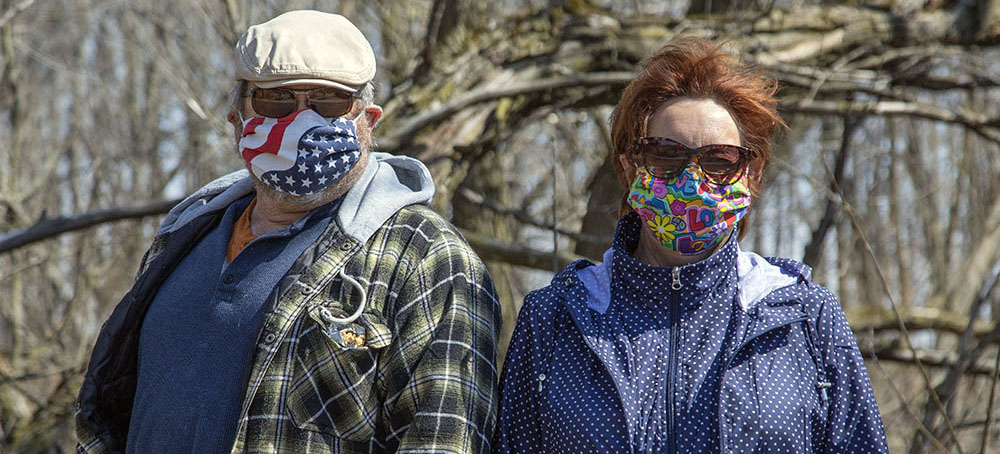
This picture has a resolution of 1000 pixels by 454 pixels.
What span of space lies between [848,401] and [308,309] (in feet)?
4.27

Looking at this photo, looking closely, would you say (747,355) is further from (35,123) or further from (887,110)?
(35,123)

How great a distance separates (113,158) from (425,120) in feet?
19.7

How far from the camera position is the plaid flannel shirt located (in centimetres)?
230

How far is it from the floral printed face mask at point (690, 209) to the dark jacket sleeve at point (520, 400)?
392 millimetres

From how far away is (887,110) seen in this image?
518 cm

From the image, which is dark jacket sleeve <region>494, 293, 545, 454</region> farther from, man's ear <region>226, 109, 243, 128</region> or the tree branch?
the tree branch

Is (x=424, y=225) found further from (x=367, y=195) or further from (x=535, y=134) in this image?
(x=535, y=134)

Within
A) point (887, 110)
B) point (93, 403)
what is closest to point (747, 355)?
point (93, 403)

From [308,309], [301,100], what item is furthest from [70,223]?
[308,309]

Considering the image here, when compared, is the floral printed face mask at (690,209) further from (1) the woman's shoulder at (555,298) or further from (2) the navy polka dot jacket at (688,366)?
(1) the woman's shoulder at (555,298)

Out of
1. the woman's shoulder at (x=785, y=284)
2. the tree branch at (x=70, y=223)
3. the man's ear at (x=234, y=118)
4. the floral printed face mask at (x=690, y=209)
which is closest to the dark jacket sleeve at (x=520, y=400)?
the floral printed face mask at (x=690, y=209)

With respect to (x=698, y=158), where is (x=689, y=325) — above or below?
below

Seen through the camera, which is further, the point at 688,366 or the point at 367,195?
the point at 367,195

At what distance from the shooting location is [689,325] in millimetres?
2367
